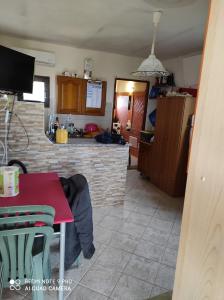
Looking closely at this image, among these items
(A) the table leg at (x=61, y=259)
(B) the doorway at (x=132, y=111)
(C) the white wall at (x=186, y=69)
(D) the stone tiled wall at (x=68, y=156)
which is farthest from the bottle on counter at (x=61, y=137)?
(C) the white wall at (x=186, y=69)

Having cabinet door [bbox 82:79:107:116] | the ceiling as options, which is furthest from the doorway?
the ceiling

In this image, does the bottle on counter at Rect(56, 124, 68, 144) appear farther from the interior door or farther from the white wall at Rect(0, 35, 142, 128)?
the interior door

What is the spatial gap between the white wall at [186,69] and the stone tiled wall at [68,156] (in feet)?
6.61

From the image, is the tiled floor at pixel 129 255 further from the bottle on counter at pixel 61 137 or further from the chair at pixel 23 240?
the bottle on counter at pixel 61 137

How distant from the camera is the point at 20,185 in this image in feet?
5.55

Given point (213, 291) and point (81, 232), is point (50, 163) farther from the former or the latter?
point (213, 291)

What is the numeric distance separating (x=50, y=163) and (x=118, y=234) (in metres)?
1.10

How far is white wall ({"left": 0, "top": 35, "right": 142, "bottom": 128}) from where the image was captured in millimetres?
3771

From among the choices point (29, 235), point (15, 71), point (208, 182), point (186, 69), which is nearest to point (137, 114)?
point (186, 69)

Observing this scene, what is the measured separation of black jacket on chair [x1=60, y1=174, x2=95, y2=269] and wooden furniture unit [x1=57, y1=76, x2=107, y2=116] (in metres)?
2.61

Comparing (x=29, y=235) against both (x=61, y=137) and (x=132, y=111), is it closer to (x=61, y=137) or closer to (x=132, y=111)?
(x=61, y=137)

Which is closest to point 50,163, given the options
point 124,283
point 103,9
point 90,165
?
point 90,165

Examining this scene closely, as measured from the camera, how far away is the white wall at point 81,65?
12.4 ft

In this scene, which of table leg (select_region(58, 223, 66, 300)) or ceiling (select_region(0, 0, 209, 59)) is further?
ceiling (select_region(0, 0, 209, 59))
